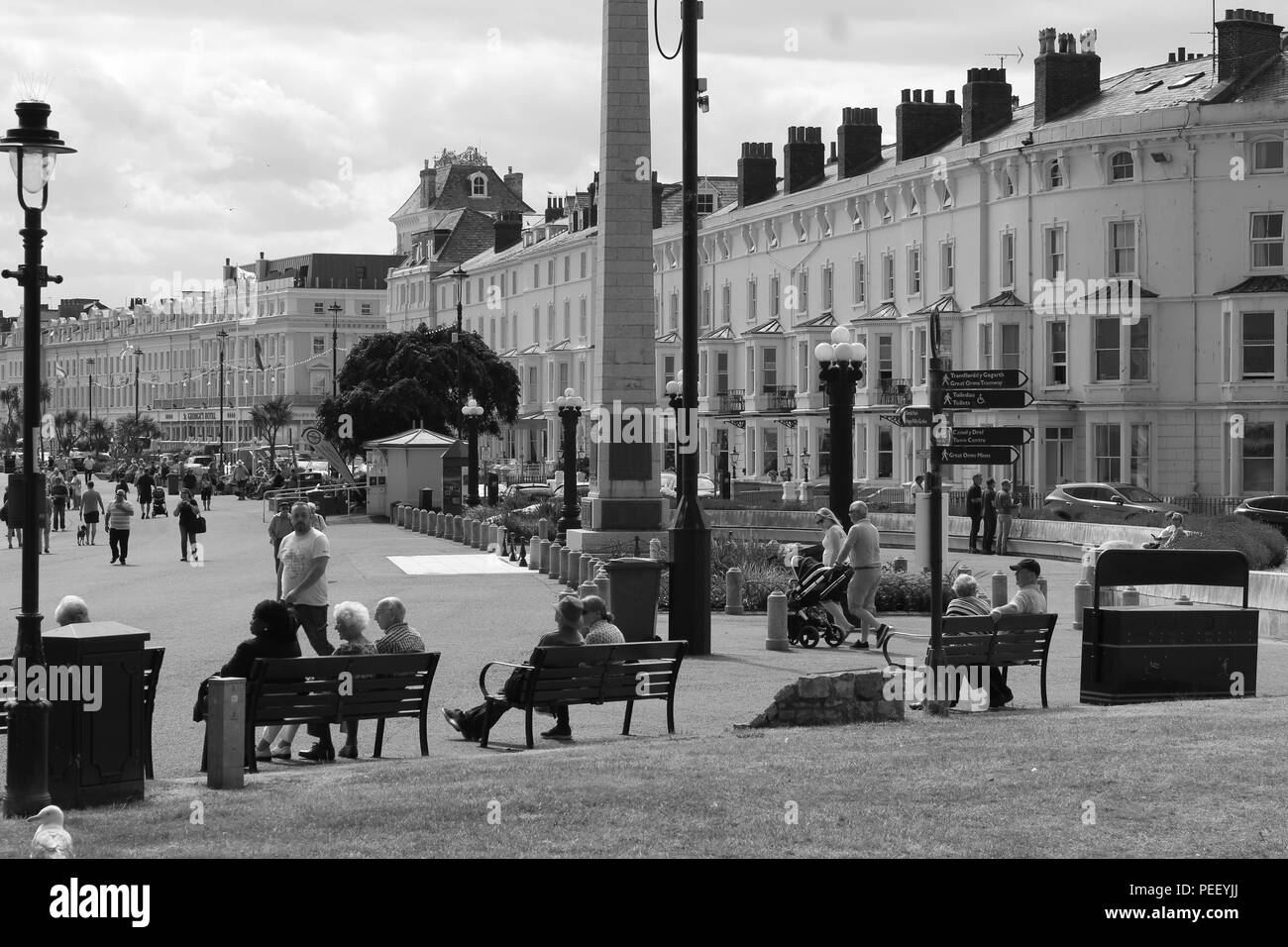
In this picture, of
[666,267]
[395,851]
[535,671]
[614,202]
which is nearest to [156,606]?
[614,202]

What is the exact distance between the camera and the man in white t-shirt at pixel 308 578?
16578 mm

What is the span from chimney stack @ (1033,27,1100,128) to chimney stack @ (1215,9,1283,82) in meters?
4.96

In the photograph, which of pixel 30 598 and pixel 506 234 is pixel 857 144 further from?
pixel 30 598

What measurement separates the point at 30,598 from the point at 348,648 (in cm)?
324

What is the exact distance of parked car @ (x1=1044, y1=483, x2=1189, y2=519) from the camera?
46562mm

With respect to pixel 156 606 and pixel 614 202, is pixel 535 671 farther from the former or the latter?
pixel 614 202

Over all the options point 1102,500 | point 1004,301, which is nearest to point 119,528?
point 1102,500

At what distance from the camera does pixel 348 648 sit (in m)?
13.8

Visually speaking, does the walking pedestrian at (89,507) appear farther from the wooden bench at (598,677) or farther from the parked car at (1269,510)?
the wooden bench at (598,677)

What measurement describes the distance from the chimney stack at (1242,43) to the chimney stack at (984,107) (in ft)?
27.6

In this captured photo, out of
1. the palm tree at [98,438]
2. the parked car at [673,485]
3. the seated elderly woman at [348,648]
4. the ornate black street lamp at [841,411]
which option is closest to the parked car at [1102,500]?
the parked car at [673,485]

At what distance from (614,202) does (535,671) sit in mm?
19386

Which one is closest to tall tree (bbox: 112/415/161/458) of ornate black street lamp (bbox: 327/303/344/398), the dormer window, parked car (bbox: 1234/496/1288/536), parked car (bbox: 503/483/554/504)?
ornate black street lamp (bbox: 327/303/344/398)
